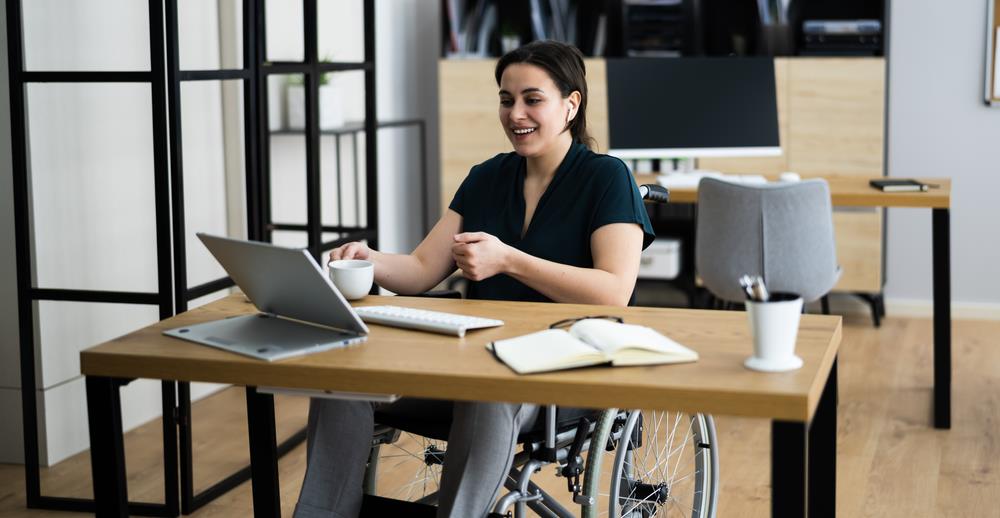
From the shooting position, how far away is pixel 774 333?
1624 millimetres

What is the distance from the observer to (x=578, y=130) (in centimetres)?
252

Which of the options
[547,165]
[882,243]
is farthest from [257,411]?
[882,243]

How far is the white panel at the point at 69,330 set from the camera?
332cm

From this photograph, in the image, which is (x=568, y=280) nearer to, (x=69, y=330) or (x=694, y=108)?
(x=69, y=330)

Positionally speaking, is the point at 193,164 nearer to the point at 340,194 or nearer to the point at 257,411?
the point at 340,194

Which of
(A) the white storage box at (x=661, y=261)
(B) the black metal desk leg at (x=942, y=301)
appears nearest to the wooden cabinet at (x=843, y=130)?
(A) the white storage box at (x=661, y=261)

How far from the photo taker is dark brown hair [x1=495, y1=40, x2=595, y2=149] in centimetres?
242

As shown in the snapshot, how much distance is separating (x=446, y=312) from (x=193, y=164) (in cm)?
213

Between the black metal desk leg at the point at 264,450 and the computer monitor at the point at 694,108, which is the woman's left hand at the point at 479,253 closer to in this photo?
the black metal desk leg at the point at 264,450

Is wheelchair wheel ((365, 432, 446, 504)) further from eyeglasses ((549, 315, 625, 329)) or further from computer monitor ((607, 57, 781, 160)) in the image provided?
computer monitor ((607, 57, 781, 160))

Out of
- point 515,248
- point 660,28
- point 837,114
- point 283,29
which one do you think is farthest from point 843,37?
point 515,248

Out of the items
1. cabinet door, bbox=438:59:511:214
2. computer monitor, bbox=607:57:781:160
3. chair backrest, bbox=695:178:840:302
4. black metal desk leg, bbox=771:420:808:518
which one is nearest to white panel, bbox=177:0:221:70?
computer monitor, bbox=607:57:781:160

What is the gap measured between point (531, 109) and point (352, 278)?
54 cm

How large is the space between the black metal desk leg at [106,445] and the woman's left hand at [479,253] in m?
0.66
